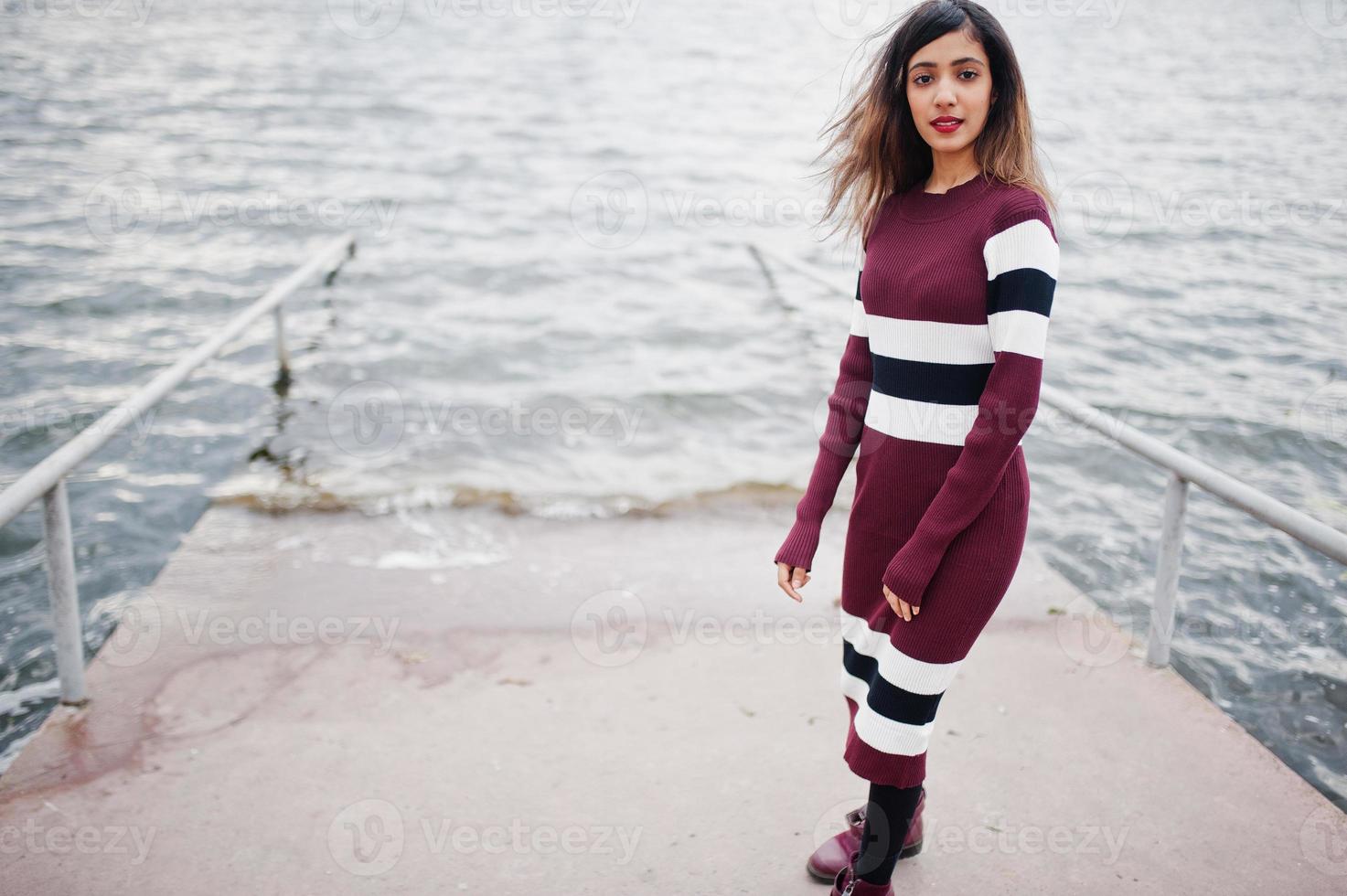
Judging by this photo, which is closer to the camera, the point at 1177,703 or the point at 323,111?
the point at 1177,703

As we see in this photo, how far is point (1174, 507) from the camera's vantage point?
2.63 m

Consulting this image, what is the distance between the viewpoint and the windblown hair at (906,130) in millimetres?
1645

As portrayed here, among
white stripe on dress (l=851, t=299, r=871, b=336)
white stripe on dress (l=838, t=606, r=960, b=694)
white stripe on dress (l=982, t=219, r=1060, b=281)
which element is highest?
white stripe on dress (l=982, t=219, r=1060, b=281)

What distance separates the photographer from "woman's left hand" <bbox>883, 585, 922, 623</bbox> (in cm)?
168

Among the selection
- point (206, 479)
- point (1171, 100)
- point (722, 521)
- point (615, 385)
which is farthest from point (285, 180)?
point (1171, 100)

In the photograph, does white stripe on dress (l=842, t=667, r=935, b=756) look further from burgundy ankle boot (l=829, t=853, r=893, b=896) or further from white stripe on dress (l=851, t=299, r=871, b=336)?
white stripe on dress (l=851, t=299, r=871, b=336)

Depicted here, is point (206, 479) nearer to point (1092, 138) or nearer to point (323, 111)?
point (323, 111)

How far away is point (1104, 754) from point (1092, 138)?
13.5 metres

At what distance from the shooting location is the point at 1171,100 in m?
16.5

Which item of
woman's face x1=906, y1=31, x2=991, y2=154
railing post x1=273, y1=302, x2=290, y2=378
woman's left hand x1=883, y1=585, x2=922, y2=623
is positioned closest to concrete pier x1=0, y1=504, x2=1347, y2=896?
woman's left hand x1=883, y1=585, x2=922, y2=623

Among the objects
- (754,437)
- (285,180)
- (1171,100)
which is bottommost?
(754,437)

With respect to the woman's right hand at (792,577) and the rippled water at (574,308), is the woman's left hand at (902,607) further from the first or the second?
the rippled water at (574,308)

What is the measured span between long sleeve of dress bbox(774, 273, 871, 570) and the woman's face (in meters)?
0.34

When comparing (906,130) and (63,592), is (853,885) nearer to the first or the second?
(906,130)
